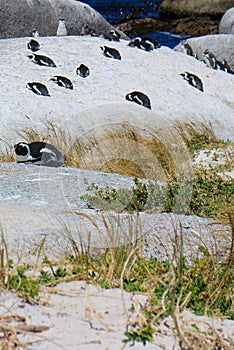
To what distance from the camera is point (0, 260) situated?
180 inches

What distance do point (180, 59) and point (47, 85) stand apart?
4.08 m

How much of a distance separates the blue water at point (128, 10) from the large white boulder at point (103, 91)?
45.6 ft

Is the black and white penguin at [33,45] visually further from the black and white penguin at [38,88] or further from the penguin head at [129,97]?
the penguin head at [129,97]

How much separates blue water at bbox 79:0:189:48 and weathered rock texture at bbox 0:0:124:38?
1070cm

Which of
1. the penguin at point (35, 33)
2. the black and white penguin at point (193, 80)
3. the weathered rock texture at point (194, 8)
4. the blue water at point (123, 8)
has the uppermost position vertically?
the blue water at point (123, 8)

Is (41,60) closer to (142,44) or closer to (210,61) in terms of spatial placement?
(142,44)

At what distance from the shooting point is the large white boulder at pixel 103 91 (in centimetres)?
1112

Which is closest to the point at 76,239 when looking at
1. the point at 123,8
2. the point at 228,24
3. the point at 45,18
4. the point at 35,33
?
the point at 35,33

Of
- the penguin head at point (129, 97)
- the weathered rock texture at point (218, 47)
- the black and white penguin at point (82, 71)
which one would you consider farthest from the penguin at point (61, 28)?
the penguin head at point (129, 97)

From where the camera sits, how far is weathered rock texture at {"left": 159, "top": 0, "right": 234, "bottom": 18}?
30.7 m

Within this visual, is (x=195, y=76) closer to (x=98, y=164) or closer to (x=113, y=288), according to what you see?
(x=98, y=164)

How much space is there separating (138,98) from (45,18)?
5.38 m

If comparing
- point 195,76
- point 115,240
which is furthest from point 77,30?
point 115,240

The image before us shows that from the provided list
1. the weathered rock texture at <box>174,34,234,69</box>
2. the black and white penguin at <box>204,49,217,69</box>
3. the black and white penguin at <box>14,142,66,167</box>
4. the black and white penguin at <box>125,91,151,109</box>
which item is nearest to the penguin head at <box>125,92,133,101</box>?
the black and white penguin at <box>125,91,151,109</box>
